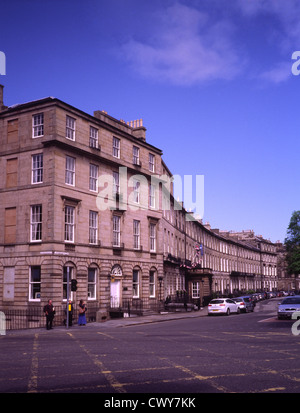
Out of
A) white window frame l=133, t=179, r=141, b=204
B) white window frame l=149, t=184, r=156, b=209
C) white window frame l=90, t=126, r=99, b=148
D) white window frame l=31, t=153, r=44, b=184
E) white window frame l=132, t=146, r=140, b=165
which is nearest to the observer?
white window frame l=31, t=153, r=44, b=184

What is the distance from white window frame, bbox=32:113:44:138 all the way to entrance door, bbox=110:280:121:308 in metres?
12.8

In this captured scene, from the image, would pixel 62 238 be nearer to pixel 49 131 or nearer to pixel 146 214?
pixel 49 131

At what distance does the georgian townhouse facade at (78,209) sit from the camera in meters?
30.8

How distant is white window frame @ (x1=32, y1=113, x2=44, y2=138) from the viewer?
105 feet

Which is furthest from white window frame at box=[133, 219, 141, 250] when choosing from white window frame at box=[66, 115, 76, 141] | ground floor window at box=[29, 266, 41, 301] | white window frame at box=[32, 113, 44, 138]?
white window frame at box=[32, 113, 44, 138]

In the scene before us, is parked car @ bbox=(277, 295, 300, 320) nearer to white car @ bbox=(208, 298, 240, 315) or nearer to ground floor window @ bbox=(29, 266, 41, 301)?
white car @ bbox=(208, 298, 240, 315)

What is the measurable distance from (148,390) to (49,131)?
84.0ft

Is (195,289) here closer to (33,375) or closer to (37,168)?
(37,168)

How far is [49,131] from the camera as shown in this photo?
31.4 metres

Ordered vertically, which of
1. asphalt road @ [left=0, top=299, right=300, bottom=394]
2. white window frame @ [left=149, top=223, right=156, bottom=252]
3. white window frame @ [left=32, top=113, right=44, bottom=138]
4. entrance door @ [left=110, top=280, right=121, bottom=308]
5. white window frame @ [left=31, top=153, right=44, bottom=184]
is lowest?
asphalt road @ [left=0, top=299, right=300, bottom=394]

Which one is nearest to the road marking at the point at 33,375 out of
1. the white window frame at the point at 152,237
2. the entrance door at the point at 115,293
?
the entrance door at the point at 115,293

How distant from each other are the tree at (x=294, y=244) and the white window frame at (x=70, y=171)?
54630 mm

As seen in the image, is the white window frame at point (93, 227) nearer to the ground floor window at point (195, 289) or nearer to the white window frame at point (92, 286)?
the white window frame at point (92, 286)
